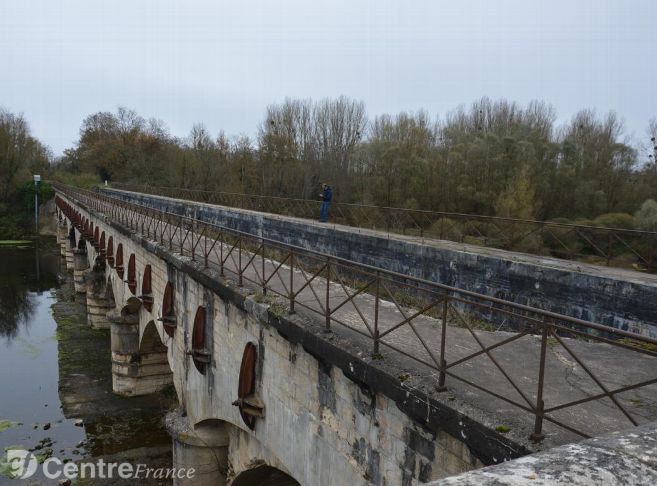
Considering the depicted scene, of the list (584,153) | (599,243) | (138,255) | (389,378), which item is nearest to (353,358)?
(389,378)

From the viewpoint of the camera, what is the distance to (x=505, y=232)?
13.2m

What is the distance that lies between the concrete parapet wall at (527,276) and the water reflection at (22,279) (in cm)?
1633

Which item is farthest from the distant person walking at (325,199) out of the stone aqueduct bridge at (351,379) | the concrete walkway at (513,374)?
the concrete walkway at (513,374)

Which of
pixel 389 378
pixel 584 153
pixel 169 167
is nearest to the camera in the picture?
pixel 389 378

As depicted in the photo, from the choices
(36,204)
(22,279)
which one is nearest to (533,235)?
(22,279)

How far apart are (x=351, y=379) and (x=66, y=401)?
41.9ft

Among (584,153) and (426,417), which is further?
(584,153)

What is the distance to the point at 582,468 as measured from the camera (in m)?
1.69

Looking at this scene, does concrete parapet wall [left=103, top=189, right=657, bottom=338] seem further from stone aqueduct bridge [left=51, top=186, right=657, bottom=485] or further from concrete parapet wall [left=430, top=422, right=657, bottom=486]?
concrete parapet wall [left=430, top=422, right=657, bottom=486]

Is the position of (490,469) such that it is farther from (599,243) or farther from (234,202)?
(234,202)

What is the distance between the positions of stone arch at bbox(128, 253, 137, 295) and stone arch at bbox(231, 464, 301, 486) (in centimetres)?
672

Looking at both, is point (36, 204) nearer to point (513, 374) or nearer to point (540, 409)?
point (513, 374)

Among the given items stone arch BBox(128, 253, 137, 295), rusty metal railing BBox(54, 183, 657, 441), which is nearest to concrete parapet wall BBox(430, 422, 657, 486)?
rusty metal railing BBox(54, 183, 657, 441)

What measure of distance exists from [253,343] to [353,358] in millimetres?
2359
